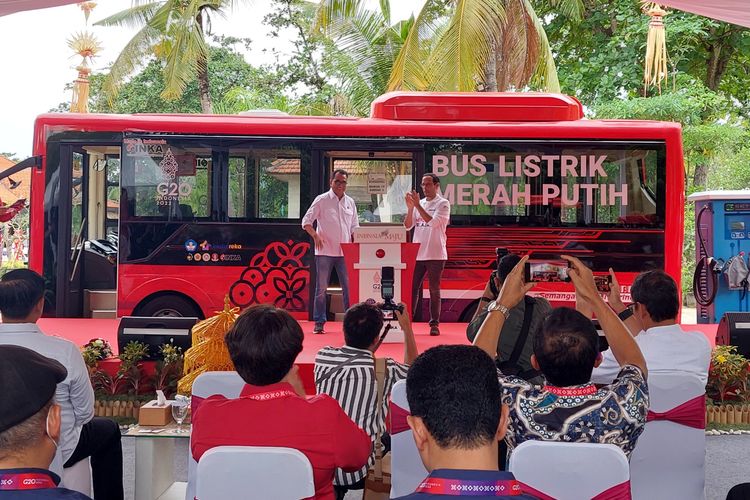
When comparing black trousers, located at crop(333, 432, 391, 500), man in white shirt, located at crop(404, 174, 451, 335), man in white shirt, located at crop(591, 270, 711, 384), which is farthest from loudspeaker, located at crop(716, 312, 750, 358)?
black trousers, located at crop(333, 432, 391, 500)

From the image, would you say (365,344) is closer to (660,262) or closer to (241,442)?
(241,442)

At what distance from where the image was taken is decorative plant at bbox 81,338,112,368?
7.13m

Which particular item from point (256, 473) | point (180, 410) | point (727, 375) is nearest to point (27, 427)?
point (256, 473)

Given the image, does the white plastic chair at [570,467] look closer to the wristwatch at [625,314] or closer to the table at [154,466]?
the wristwatch at [625,314]

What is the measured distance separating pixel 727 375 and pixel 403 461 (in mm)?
4506

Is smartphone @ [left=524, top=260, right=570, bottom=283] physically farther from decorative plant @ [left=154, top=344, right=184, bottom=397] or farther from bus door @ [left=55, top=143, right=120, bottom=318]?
bus door @ [left=55, top=143, right=120, bottom=318]

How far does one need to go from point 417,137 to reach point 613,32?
10.6m

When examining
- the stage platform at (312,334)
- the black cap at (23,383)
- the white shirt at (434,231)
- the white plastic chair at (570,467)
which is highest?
the white shirt at (434,231)

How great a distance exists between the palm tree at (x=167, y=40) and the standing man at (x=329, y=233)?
9.42 metres

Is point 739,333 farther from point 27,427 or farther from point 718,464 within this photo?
point 27,427

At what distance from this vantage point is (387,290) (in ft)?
28.8

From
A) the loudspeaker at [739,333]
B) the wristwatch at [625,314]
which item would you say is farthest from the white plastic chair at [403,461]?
the loudspeaker at [739,333]

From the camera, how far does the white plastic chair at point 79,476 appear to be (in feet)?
14.0

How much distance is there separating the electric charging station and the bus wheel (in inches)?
296
